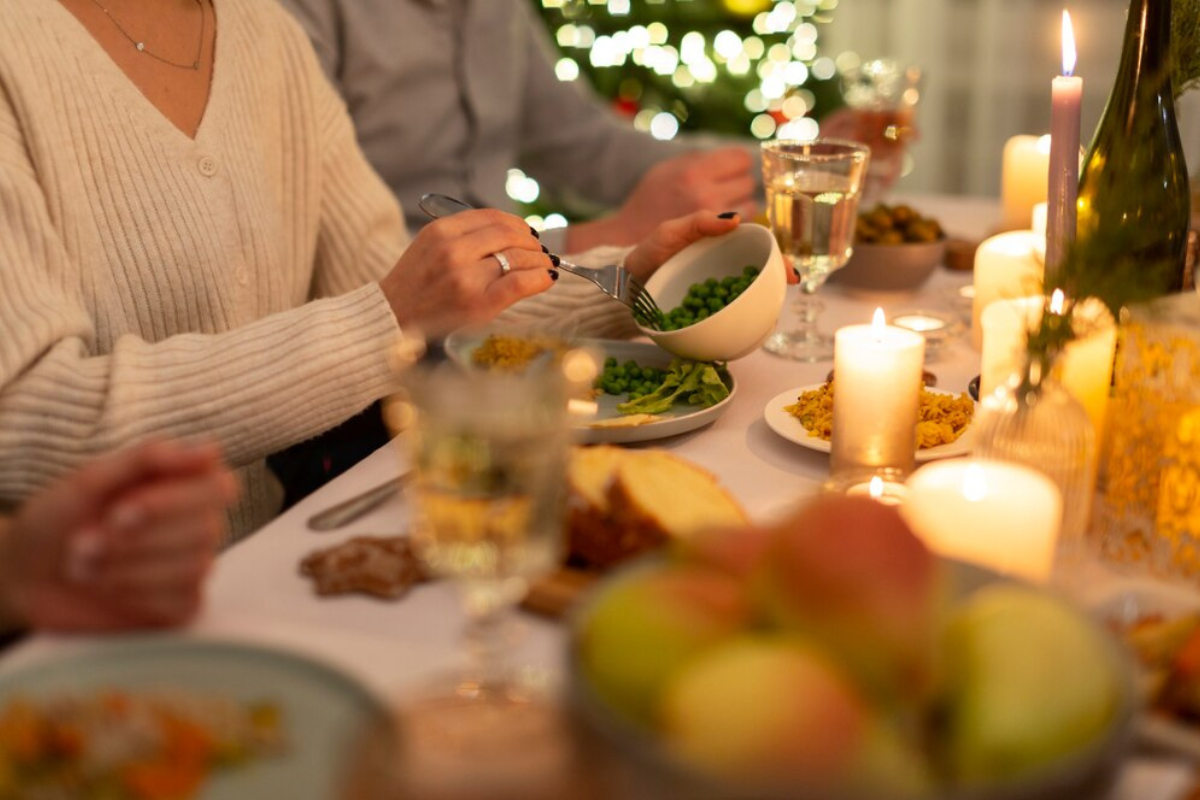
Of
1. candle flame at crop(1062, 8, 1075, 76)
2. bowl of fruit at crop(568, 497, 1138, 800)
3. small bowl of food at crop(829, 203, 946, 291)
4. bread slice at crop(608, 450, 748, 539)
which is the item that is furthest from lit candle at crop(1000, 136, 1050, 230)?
bowl of fruit at crop(568, 497, 1138, 800)

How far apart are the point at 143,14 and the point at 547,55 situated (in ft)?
3.54

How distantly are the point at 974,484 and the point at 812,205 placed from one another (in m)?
0.64

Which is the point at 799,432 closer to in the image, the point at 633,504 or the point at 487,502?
the point at 633,504

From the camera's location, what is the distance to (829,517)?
2.00 ft

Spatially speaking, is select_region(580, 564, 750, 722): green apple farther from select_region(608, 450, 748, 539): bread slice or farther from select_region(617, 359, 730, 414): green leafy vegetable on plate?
select_region(617, 359, 730, 414): green leafy vegetable on plate

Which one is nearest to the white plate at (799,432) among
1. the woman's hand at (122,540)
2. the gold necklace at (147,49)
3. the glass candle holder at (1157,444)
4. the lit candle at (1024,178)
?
the glass candle holder at (1157,444)

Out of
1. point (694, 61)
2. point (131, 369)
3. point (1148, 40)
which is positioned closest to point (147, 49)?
point (131, 369)

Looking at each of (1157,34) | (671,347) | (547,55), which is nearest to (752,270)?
(671,347)

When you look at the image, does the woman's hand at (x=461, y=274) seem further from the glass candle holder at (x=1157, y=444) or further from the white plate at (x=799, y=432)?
the glass candle holder at (x=1157, y=444)

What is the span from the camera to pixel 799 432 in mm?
1133

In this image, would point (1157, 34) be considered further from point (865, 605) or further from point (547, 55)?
point (547, 55)

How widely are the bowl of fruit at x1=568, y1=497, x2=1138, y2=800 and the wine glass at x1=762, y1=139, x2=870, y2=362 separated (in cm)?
82

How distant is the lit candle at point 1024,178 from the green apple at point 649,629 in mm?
1236

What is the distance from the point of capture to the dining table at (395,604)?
0.73m
